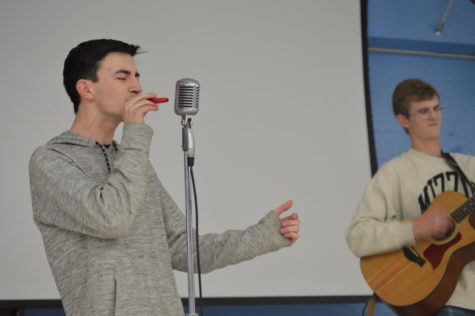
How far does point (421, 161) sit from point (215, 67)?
126 cm

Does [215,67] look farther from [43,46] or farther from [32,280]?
[32,280]

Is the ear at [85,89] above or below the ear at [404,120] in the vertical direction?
above

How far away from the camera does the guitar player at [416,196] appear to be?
6.82ft

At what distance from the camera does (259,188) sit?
122 inches

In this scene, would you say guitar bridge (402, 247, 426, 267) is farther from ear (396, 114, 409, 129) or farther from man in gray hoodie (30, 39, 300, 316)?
man in gray hoodie (30, 39, 300, 316)

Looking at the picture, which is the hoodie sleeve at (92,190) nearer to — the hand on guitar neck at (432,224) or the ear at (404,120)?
the hand on guitar neck at (432,224)

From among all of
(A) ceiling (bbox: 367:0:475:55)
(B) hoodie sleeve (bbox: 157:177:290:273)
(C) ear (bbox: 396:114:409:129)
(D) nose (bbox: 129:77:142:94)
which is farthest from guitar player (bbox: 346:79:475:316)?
(A) ceiling (bbox: 367:0:475:55)

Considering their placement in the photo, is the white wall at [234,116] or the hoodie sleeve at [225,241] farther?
the white wall at [234,116]

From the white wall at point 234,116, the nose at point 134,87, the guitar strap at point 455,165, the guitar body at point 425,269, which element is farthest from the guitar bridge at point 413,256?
the nose at point 134,87

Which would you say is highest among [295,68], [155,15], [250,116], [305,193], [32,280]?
[155,15]

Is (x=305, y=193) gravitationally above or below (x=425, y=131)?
below

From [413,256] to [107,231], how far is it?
3.83 ft

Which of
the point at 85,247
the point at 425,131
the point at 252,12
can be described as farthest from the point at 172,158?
the point at 85,247

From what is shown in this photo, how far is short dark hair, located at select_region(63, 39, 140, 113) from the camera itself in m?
1.67
